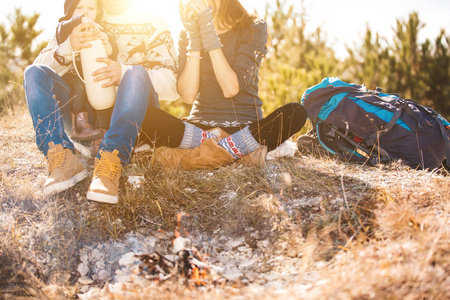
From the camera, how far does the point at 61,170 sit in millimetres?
1612

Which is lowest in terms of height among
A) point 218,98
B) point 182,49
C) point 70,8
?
point 218,98

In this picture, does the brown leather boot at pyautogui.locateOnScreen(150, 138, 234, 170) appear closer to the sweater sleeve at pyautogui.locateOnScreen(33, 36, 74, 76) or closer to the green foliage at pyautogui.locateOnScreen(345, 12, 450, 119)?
the sweater sleeve at pyautogui.locateOnScreen(33, 36, 74, 76)

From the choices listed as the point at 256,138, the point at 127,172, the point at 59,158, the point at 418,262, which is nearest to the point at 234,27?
the point at 256,138

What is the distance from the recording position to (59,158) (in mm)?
1634

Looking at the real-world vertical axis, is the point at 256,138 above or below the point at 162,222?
above

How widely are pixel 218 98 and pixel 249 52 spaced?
0.36 meters

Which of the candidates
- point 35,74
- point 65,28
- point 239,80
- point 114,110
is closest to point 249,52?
point 239,80

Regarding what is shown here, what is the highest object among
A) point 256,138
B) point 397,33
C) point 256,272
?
point 397,33

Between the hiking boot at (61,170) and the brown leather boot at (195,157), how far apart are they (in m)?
0.47

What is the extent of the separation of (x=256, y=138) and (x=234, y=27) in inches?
30.7

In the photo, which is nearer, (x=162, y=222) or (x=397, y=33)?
(x=162, y=222)

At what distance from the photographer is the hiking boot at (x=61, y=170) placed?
158 cm

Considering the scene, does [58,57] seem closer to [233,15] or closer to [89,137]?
[89,137]

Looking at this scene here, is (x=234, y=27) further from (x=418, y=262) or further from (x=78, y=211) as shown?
(x=418, y=262)
